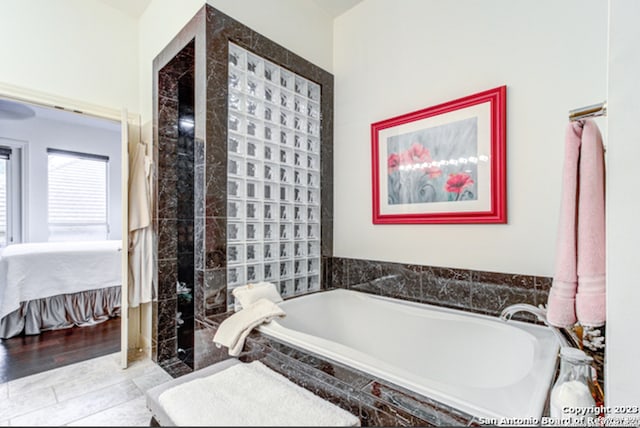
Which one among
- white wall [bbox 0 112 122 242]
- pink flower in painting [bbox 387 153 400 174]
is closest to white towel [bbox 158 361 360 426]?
pink flower in painting [bbox 387 153 400 174]


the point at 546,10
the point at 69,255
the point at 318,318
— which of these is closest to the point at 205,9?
the point at 546,10

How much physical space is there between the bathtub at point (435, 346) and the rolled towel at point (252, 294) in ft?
0.38

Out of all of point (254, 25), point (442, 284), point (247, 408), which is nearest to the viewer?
point (247, 408)

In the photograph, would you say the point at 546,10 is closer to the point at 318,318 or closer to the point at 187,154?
the point at 318,318

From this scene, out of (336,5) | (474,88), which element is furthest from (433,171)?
Result: (336,5)

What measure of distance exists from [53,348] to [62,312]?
2.27ft

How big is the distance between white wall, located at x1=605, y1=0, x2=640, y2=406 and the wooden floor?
11.0 ft

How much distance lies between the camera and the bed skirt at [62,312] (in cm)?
295

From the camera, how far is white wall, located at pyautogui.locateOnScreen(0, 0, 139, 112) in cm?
213

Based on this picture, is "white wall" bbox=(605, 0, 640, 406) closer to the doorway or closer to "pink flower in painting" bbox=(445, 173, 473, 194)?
"pink flower in painting" bbox=(445, 173, 473, 194)

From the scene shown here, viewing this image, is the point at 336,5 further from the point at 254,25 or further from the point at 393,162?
the point at 393,162

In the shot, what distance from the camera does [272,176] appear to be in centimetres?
230

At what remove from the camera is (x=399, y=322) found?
1.99 m

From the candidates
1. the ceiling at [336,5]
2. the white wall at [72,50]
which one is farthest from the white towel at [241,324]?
the ceiling at [336,5]
